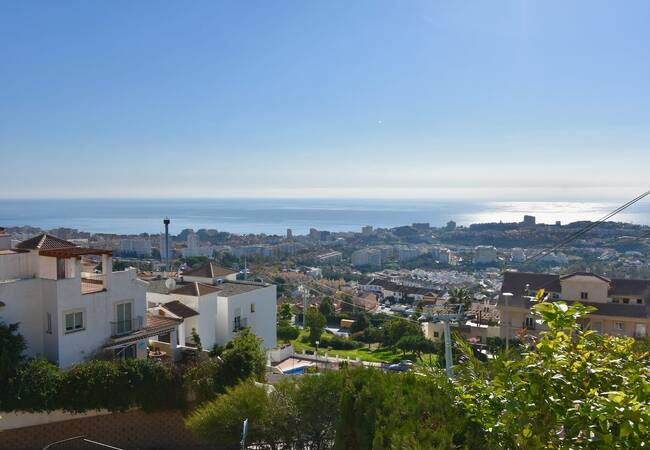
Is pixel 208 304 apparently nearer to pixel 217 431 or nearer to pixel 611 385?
pixel 217 431

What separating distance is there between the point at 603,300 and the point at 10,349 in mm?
24858

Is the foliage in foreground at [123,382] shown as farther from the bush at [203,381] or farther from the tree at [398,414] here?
the tree at [398,414]

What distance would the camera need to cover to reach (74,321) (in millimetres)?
12719

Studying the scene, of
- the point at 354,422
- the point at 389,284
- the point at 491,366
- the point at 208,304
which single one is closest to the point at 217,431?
the point at 354,422

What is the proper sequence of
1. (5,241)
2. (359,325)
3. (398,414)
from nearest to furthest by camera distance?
(398,414)
(5,241)
(359,325)

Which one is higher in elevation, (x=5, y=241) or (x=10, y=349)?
(x=5, y=241)

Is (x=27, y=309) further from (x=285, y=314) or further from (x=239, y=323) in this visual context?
(x=285, y=314)

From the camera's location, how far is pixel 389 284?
67.8 metres

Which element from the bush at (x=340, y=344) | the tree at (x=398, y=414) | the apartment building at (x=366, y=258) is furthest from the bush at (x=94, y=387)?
the apartment building at (x=366, y=258)

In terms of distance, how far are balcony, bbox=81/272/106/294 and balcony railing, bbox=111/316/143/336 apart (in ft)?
3.25

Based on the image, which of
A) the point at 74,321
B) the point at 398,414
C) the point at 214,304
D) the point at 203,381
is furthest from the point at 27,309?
the point at 398,414

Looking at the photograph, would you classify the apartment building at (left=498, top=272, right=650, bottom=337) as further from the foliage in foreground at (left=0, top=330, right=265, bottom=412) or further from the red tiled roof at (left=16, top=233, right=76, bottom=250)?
the red tiled roof at (left=16, top=233, right=76, bottom=250)

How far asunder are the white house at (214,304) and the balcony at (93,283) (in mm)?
2761

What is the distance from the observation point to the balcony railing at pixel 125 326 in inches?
533
